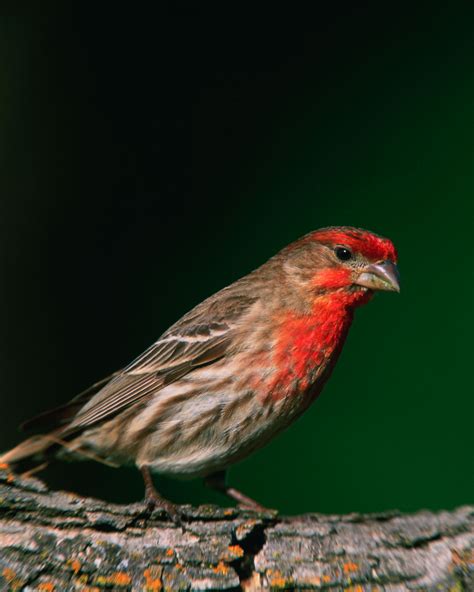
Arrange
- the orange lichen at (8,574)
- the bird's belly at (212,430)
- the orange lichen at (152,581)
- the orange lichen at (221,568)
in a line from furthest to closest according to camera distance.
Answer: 1. the bird's belly at (212,430)
2. the orange lichen at (221,568)
3. the orange lichen at (152,581)
4. the orange lichen at (8,574)

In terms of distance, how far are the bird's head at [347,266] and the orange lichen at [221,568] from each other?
1618mm

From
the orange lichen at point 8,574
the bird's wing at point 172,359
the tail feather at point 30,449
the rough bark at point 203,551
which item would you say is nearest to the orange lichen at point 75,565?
the rough bark at point 203,551

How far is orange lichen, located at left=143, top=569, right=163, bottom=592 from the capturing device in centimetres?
258

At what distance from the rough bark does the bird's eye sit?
4.43ft

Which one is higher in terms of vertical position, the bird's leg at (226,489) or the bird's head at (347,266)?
the bird's head at (347,266)

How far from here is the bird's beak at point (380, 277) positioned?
12.7 feet

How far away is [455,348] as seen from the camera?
16.7ft

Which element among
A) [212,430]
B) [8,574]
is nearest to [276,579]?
[8,574]

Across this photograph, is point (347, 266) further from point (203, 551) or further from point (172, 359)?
point (203, 551)

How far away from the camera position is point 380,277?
3.91 m

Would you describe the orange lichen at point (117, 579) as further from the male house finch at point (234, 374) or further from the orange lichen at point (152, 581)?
the male house finch at point (234, 374)

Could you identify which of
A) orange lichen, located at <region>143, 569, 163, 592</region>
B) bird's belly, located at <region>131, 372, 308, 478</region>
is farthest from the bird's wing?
orange lichen, located at <region>143, 569, 163, 592</region>

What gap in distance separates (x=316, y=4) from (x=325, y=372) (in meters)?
2.85

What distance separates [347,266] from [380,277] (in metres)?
0.17
